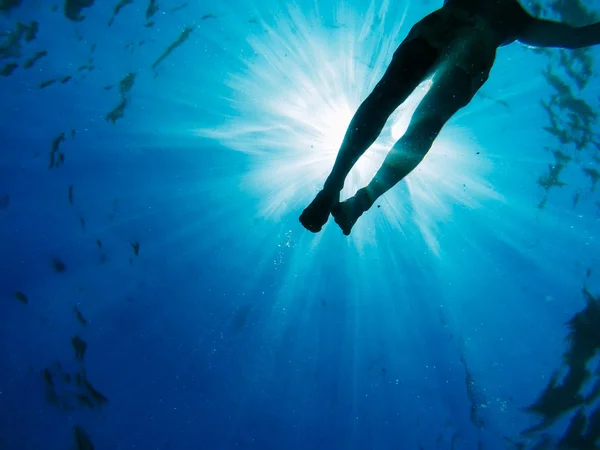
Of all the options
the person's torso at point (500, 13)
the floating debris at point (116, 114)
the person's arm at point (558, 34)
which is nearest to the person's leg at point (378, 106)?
the person's torso at point (500, 13)

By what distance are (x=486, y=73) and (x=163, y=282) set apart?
10.9 m

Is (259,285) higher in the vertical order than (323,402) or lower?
higher

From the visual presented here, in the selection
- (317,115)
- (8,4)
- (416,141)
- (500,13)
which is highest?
(8,4)

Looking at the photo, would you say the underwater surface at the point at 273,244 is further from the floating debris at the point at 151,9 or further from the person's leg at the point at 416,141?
the person's leg at the point at 416,141

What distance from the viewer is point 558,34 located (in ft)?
10.0

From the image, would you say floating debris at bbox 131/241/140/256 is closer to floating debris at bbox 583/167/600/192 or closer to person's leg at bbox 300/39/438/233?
person's leg at bbox 300/39/438/233

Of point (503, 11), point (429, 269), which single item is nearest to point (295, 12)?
point (503, 11)

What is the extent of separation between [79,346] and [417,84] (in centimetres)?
1420

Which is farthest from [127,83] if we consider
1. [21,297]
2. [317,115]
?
[21,297]

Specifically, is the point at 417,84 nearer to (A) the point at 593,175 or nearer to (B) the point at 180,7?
(B) the point at 180,7

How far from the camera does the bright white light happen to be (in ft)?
26.5

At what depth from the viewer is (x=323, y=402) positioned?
1195 cm

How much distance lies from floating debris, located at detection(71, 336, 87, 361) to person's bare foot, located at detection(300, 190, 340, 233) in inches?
516

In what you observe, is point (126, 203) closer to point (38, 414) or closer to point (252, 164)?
point (252, 164)
